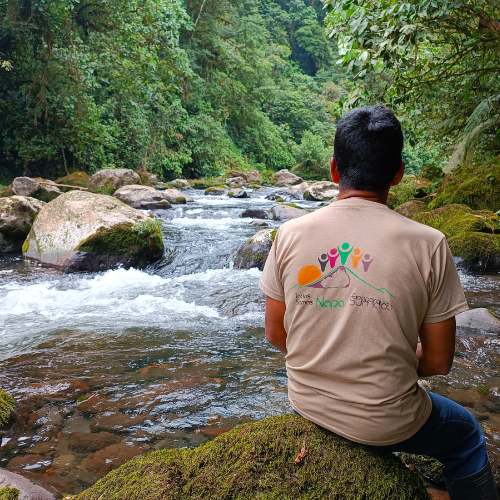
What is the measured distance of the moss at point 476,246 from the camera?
7.47 meters

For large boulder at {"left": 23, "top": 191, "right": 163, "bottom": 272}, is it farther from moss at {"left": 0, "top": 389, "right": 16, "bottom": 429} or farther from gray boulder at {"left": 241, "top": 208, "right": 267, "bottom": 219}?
moss at {"left": 0, "top": 389, "right": 16, "bottom": 429}

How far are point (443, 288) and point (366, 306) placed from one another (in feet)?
0.89

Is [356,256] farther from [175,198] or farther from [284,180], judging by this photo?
[284,180]

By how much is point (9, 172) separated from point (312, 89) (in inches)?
1271

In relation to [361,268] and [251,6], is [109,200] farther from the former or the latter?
[251,6]

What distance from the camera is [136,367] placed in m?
4.05

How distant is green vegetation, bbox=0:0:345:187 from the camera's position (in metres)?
13.0

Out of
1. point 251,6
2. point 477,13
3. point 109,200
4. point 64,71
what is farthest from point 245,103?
point 477,13

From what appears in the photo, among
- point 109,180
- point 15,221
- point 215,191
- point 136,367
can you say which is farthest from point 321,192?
point 136,367

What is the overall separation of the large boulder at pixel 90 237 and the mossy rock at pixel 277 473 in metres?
6.84

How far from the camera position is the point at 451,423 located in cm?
165

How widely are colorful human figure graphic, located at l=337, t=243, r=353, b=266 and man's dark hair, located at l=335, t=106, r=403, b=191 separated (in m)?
0.25

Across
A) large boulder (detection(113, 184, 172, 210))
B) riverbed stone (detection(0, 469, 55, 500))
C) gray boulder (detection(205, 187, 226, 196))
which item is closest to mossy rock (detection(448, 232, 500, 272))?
riverbed stone (detection(0, 469, 55, 500))

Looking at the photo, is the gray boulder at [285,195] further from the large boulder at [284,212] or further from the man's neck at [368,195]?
the man's neck at [368,195]
